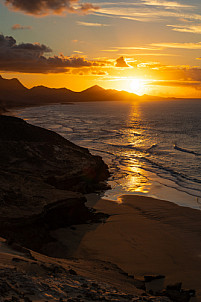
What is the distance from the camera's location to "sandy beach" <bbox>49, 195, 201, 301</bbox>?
430 inches

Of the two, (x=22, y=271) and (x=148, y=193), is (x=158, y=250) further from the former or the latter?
(x=148, y=193)

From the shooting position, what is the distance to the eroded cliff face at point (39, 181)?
12.0 meters

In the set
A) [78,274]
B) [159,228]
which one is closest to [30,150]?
[159,228]

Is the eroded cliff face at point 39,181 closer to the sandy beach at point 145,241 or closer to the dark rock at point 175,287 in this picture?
the sandy beach at point 145,241

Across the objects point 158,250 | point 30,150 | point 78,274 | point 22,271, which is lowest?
point 158,250

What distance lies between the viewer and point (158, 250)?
12.3 m

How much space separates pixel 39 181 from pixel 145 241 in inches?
240

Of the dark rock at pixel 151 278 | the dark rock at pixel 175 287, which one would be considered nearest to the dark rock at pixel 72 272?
the dark rock at pixel 151 278

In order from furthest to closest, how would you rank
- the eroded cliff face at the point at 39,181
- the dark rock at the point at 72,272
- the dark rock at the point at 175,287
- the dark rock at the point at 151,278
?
the eroded cliff face at the point at 39,181, the dark rock at the point at 151,278, the dark rock at the point at 175,287, the dark rock at the point at 72,272

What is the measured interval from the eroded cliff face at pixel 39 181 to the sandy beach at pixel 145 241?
100 centimetres

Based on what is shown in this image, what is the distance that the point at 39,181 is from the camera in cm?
1559

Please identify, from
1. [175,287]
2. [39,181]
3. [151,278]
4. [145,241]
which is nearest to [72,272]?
[151,278]

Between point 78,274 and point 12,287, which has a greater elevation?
point 12,287

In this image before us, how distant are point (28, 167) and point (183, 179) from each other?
44.1 feet
